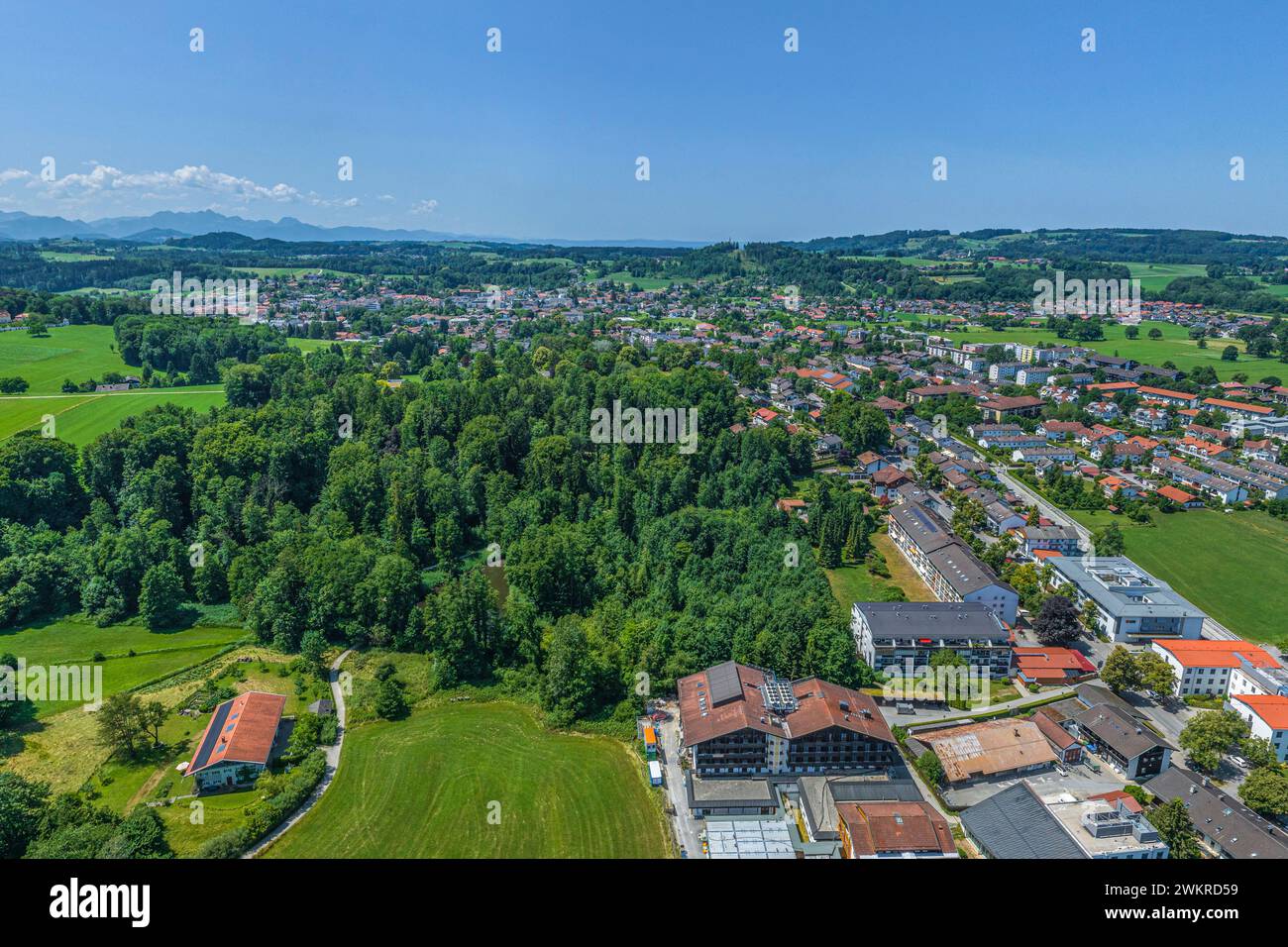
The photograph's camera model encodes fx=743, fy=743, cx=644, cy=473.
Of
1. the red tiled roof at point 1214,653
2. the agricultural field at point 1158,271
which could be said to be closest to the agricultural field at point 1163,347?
the agricultural field at point 1158,271

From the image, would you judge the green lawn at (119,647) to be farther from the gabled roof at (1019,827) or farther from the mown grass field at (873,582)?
the gabled roof at (1019,827)

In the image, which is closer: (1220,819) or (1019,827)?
(1019,827)

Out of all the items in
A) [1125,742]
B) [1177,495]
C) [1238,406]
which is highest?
[1238,406]

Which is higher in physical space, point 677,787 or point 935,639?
point 935,639

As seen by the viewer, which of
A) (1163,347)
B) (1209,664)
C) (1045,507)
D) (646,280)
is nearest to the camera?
(1209,664)

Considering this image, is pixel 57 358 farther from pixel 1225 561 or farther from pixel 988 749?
pixel 1225 561

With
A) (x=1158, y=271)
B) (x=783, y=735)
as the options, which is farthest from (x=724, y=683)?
(x=1158, y=271)

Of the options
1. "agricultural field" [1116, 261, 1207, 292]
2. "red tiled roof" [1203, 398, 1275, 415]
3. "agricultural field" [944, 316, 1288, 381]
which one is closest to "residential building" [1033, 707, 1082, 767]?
"red tiled roof" [1203, 398, 1275, 415]
